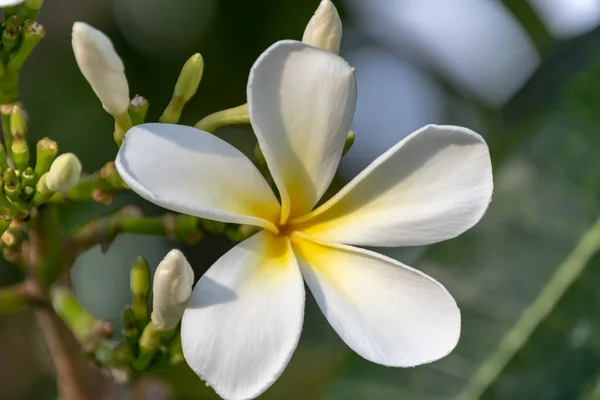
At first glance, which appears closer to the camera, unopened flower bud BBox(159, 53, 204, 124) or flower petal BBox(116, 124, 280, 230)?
flower petal BBox(116, 124, 280, 230)

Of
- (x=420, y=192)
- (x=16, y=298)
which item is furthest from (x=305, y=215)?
(x=16, y=298)

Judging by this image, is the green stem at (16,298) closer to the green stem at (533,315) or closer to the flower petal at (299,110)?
the flower petal at (299,110)

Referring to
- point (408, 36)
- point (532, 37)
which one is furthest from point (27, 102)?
point (532, 37)

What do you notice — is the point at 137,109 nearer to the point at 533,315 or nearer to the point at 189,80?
the point at 189,80

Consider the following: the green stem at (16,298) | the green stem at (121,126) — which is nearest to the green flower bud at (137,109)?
the green stem at (121,126)

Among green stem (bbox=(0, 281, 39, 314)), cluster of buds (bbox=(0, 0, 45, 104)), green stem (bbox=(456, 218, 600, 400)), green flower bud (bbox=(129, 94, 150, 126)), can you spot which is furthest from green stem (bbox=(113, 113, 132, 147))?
green stem (bbox=(456, 218, 600, 400))

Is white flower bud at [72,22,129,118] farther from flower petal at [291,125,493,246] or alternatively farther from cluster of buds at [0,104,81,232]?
flower petal at [291,125,493,246]

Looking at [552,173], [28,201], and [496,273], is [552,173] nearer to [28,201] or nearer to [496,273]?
[496,273]
